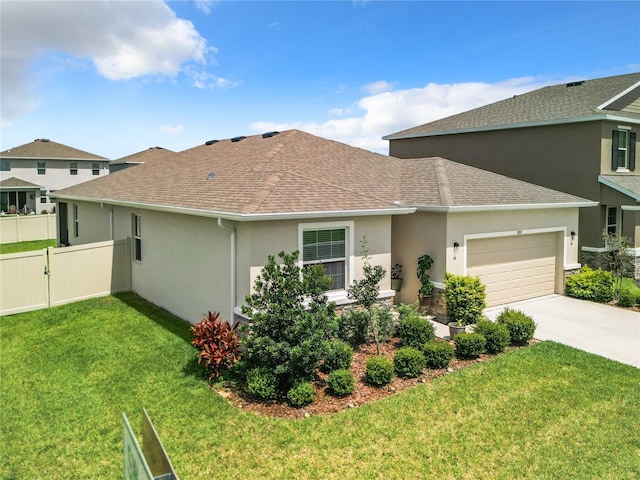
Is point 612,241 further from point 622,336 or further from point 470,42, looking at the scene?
point 470,42

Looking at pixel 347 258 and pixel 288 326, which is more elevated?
pixel 347 258

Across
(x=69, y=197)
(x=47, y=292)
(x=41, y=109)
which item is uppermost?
(x=41, y=109)

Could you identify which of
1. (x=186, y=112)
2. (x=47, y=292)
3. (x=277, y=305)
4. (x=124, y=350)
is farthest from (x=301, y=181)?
(x=186, y=112)

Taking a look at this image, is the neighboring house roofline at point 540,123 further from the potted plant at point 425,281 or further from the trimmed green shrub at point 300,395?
the trimmed green shrub at point 300,395

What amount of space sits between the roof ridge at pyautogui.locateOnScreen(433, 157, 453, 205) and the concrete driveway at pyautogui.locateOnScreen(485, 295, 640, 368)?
11.1ft

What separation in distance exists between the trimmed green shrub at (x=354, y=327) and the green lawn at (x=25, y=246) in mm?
21513

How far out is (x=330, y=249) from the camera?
33.2ft

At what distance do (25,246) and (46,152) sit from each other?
2093cm

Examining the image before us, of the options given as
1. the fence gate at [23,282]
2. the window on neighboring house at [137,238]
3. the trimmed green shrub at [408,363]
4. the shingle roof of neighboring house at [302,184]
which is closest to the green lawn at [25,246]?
the shingle roof of neighboring house at [302,184]

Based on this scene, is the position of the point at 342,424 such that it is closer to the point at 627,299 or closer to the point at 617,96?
the point at 627,299

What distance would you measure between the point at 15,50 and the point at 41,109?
3.10 metres

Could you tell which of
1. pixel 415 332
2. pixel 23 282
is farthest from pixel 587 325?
pixel 23 282

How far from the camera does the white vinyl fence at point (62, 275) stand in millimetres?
12164

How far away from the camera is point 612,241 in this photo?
1423 centimetres
